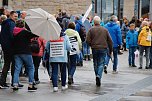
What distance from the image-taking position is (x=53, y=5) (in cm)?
3080

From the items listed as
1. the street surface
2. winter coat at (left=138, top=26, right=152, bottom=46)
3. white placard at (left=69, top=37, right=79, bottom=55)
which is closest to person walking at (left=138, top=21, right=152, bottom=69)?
winter coat at (left=138, top=26, right=152, bottom=46)

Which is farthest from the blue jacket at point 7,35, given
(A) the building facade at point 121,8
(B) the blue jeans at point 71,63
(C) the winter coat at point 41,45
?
(A) the building facade at point 121,8

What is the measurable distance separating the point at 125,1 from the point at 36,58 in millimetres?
24331

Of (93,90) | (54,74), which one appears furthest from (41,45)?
(93,90)

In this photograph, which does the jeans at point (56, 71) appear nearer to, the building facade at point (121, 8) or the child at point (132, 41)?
the child at point (132, 41)

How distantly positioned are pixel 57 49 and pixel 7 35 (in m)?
1.27

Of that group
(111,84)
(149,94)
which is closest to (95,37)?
(111,84)

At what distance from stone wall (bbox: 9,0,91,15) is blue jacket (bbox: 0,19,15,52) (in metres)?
18.0

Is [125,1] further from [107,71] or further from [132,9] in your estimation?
[107,71]

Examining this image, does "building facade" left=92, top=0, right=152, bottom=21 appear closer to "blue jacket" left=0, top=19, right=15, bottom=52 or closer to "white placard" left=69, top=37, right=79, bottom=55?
"white placard" left=69, top=37, right=79, bottom=55

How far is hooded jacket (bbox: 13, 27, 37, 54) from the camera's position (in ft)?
39.6

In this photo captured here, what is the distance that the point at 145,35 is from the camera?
747 inches

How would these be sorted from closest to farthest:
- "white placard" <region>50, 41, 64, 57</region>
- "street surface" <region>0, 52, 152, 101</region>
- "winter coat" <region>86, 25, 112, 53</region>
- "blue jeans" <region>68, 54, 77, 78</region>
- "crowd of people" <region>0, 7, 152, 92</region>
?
"street surface" <region>0, 52, 152, 101</region> → "crowd of people" <region>0, 7, 152, 92</region> → "white placard" <region>50, 41, 64, 57</region> → "blue jeans" <region>68, 54, 77, 78</region> → "winter coat" <region>86, 25, 112, 53</region>

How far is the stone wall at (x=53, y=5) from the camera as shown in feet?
100
